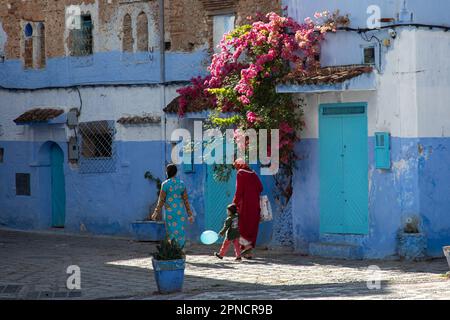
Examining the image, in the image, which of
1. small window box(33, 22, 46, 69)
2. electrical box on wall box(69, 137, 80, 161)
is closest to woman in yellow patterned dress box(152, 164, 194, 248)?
electrical box on wall box(69, 137, 80, 161)

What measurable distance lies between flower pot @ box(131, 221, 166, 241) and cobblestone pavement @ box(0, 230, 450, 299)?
128 cm

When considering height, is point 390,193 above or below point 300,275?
above

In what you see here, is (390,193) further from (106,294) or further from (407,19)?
(106,294)

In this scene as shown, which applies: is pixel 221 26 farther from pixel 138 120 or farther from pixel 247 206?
pixel 247 206

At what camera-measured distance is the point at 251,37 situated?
19578 millimetres

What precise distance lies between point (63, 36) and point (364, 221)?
400 inches

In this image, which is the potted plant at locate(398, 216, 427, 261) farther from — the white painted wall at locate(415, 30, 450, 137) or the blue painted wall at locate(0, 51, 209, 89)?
the blue painted wall at locate(0, 51, 209, 89)

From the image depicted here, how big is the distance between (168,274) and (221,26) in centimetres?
911

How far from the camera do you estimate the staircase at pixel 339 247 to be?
18.5 meters

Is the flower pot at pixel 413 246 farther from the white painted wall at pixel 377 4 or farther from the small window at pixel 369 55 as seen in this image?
the white painted wall at pixel 377 4

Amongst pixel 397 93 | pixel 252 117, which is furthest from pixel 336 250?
pixel 397 93

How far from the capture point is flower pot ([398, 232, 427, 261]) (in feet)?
58.5
